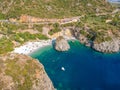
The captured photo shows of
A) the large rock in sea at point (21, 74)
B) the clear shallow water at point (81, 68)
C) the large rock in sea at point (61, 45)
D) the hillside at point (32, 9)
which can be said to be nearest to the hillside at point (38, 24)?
the hillside at point (32, 9)

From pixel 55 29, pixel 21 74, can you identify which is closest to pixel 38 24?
pixel 55 29

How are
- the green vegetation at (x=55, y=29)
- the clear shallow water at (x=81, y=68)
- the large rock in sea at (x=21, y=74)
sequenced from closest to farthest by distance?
the large rock in sea at (x=21, y=74)
the clear shallow water at (x=81, y=68)
the green vegetation at (x=55, y=29)

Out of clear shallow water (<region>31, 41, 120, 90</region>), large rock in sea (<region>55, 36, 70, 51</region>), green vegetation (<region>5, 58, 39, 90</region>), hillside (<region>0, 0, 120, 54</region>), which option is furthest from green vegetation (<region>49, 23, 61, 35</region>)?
green vegetation (<region>5, 58, 39, 90</region>)

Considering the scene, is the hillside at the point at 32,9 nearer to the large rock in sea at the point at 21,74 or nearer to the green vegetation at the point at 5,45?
the green vegetation at the point at 5,45

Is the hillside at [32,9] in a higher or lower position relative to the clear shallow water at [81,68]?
higher

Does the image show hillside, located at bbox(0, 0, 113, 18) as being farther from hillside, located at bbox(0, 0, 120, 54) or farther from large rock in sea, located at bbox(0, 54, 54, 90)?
large rock in sea, located at bbox(0, 54, 54, 90)

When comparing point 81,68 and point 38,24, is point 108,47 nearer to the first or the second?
point 81,68

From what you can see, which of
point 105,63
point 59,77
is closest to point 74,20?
point 105,63
